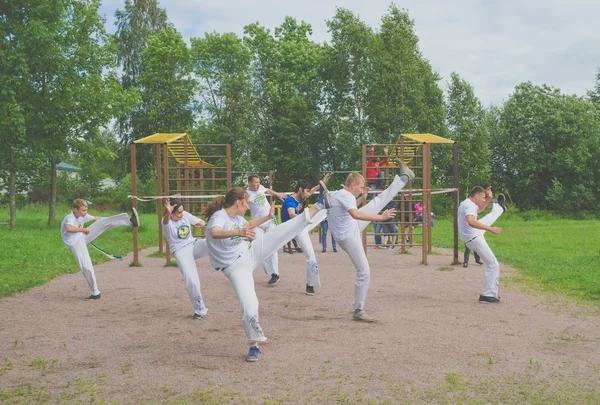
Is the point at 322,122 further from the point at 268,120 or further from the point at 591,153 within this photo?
the point at 591,153

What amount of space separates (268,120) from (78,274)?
104 feet

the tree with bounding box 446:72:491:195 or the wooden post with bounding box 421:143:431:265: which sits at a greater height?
the tree with bounding box 446:72:491:195

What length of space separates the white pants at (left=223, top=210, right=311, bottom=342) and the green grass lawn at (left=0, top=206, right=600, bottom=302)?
5.60 metres

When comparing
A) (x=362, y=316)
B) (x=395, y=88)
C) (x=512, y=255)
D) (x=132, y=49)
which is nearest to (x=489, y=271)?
(x=362, y=316)

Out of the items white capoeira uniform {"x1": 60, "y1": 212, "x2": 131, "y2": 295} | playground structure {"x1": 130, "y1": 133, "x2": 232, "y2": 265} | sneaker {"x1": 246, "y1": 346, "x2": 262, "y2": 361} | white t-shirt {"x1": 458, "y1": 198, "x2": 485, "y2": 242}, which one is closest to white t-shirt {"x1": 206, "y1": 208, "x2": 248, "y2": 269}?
sneaker {"x1": 246, "y1": 346, "x2": 262, "y2": 361}

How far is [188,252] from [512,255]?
10302 millimetres

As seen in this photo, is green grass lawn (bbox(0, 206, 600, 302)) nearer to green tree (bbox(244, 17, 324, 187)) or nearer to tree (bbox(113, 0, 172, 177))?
green tree (bbox(244, 17, 324, 187))

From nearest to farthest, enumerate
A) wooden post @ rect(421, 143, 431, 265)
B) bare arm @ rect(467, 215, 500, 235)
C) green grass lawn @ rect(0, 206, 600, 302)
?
bare arm @ rect(467, 215, 500, 235)
green grass lawn @ rect(0, 206, 600, 302)
wooden post @ rect(421, 143, 431, 265)

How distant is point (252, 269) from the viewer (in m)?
6.88

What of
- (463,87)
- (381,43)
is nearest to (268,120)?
(381,43)

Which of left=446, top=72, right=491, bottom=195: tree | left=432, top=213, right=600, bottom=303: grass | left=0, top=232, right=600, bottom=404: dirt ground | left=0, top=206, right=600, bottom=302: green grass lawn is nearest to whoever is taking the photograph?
left=0, top=232, right=600, bottom=404: dirt ground

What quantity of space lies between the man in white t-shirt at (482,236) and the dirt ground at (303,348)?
32 cm

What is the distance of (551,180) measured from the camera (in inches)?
1623

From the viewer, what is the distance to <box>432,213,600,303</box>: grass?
11.4 m
